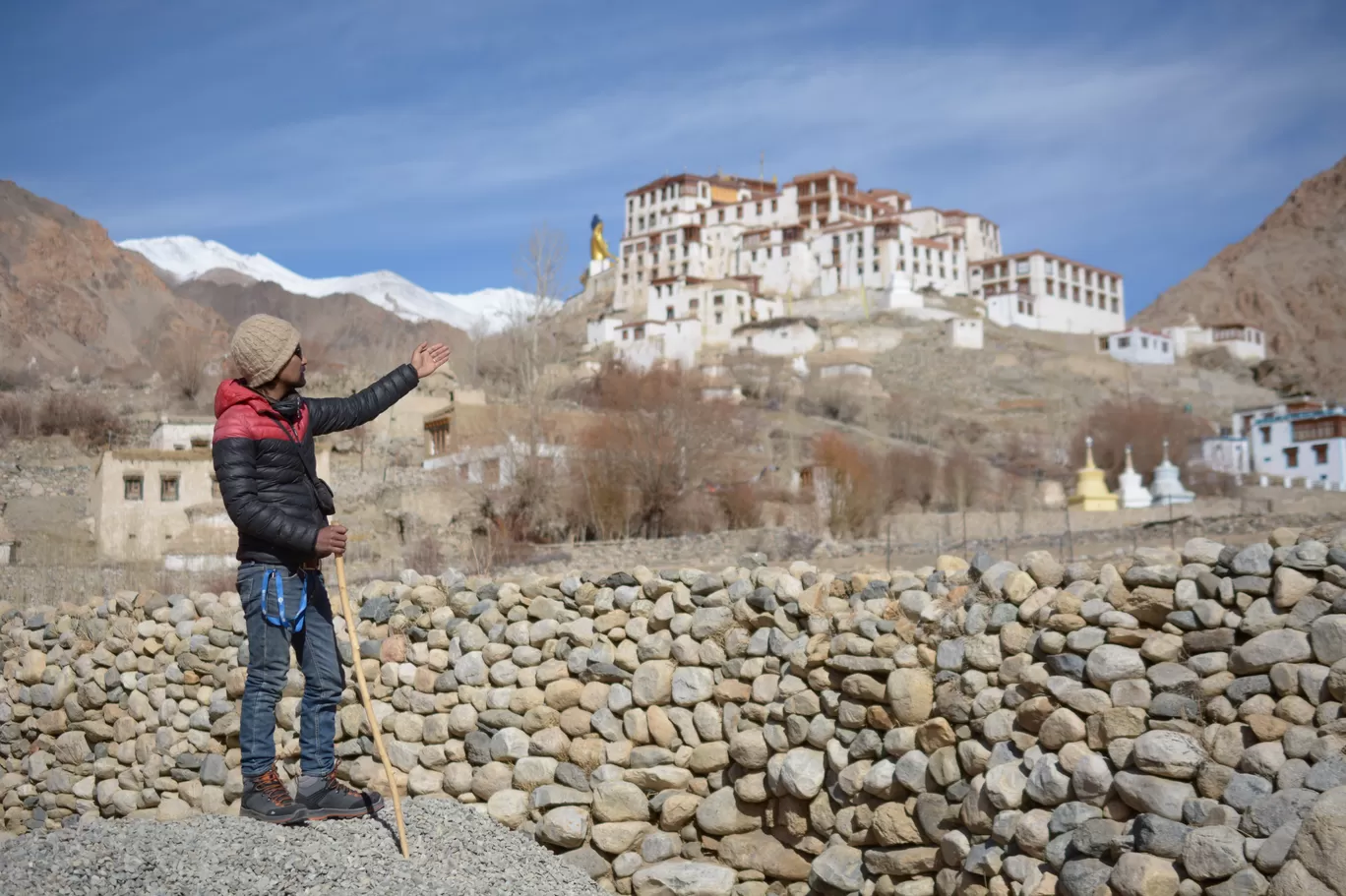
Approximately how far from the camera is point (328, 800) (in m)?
5.60

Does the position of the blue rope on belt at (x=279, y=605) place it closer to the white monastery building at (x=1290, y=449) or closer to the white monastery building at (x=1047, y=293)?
the white monastery building at (x=1290, y=449)

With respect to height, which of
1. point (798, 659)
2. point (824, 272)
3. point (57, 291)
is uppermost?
point (824, 272)

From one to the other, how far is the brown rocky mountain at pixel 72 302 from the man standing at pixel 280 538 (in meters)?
36.8

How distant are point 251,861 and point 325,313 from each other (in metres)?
104

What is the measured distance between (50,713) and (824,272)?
300 ft

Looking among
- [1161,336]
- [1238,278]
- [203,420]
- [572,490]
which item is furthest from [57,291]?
[1238,278]

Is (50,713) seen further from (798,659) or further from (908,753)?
(908,753)

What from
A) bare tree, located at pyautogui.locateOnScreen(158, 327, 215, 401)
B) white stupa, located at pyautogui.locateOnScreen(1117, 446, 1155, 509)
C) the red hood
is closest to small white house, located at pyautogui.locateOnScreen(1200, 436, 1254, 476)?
white stupa, located at pyautogui.locateOnScreen(1117, 446, 1155, 509)

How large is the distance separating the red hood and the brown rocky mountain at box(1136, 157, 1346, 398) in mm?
→ 113782

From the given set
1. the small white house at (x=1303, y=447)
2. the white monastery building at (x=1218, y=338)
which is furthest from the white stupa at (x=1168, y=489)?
the white monastery building at (x=1218, y=338)

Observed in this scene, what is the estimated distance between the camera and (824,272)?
97312 millimetres

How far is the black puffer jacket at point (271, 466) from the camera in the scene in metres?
5.15

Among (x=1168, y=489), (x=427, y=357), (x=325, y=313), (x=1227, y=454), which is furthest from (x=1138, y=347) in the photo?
(x=427, y=357)

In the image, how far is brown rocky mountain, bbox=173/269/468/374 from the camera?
280ft
